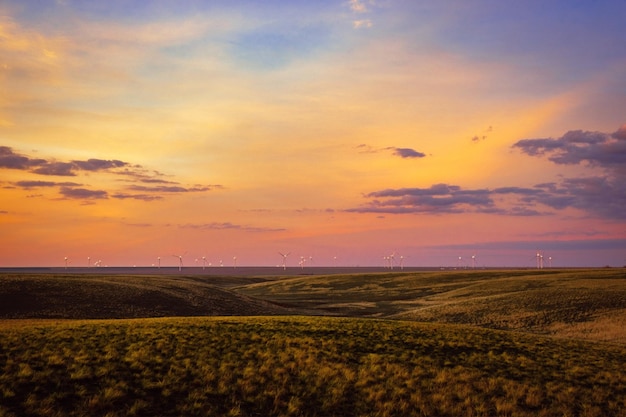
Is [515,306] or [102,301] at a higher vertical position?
[102,301]

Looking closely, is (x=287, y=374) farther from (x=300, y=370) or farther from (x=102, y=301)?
(x=102, y=301)

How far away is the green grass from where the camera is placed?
23.7 m

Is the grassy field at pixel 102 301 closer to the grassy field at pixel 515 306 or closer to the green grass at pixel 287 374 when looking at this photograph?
the grassy field at pixel 515 306

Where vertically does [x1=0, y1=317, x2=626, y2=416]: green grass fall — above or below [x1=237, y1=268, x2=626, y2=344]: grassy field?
above

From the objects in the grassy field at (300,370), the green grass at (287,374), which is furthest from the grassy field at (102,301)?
the green grass at (287,374)

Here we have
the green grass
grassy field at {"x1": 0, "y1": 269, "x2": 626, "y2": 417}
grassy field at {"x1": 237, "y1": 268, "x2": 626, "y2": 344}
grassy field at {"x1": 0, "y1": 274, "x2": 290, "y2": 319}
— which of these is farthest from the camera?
grassy field at {"x1": 237, "y1": 268, "x2": 626, "y2": 344}

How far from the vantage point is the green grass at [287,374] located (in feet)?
77.8

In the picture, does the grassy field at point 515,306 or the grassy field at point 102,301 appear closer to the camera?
the grassy field at point 102,301

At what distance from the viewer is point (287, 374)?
28.6 meters

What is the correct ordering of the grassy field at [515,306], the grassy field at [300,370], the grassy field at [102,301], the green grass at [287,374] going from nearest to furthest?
the green grass at [287,374] < the grassy field at [300,370] < the grassy field at [102,301] < the grassy field at [515,306]

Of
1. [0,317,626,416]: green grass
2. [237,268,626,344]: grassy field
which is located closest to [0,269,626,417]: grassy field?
[0,317,626,416]: green grass

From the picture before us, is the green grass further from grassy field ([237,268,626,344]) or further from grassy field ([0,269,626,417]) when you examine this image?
grassy field ([237,268,626,344])

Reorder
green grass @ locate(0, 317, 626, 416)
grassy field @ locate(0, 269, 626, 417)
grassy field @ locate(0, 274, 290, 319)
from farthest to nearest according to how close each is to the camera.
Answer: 1. grassy field @ locate(0, 274, 290, 319)
2. grassy field @ locate(0, 269, 626, 417)
3. green grass @ locate(0, 317, 626, 416)

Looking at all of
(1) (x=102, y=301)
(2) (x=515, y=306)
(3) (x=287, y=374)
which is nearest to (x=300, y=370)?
(3) (x=287, y=374)
